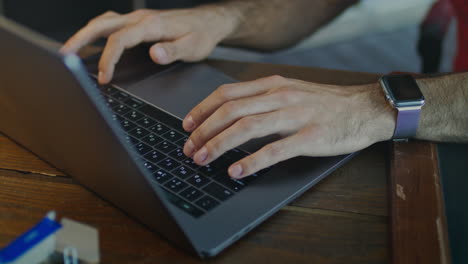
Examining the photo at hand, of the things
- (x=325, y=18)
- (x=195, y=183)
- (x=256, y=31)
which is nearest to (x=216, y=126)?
(x=195, y=183)

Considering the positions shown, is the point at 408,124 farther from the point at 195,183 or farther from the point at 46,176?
the point at 46,176

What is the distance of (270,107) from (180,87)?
223 millimetres

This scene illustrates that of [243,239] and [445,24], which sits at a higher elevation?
[243,239]

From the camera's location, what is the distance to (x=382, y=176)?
0.70m

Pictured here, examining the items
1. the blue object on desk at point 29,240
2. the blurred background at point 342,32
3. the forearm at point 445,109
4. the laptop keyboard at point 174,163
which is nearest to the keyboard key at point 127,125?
the laptop keyboard at point 174,163

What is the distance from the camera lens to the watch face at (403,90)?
2.57 feet

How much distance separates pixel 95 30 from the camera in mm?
1041

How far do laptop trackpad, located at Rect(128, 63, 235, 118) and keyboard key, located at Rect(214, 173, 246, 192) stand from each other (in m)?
0.19

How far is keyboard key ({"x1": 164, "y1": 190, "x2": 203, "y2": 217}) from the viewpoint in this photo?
0.59 meters

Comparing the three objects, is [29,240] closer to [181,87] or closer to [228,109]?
[228,109]

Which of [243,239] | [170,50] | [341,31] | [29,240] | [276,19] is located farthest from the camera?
[341,31]

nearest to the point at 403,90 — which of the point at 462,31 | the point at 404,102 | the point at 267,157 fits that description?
the point at 404,102

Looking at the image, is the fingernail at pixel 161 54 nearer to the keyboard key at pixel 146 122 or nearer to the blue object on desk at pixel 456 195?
the keyboard key at pixel 146 122

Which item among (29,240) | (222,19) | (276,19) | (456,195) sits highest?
(29,240)
